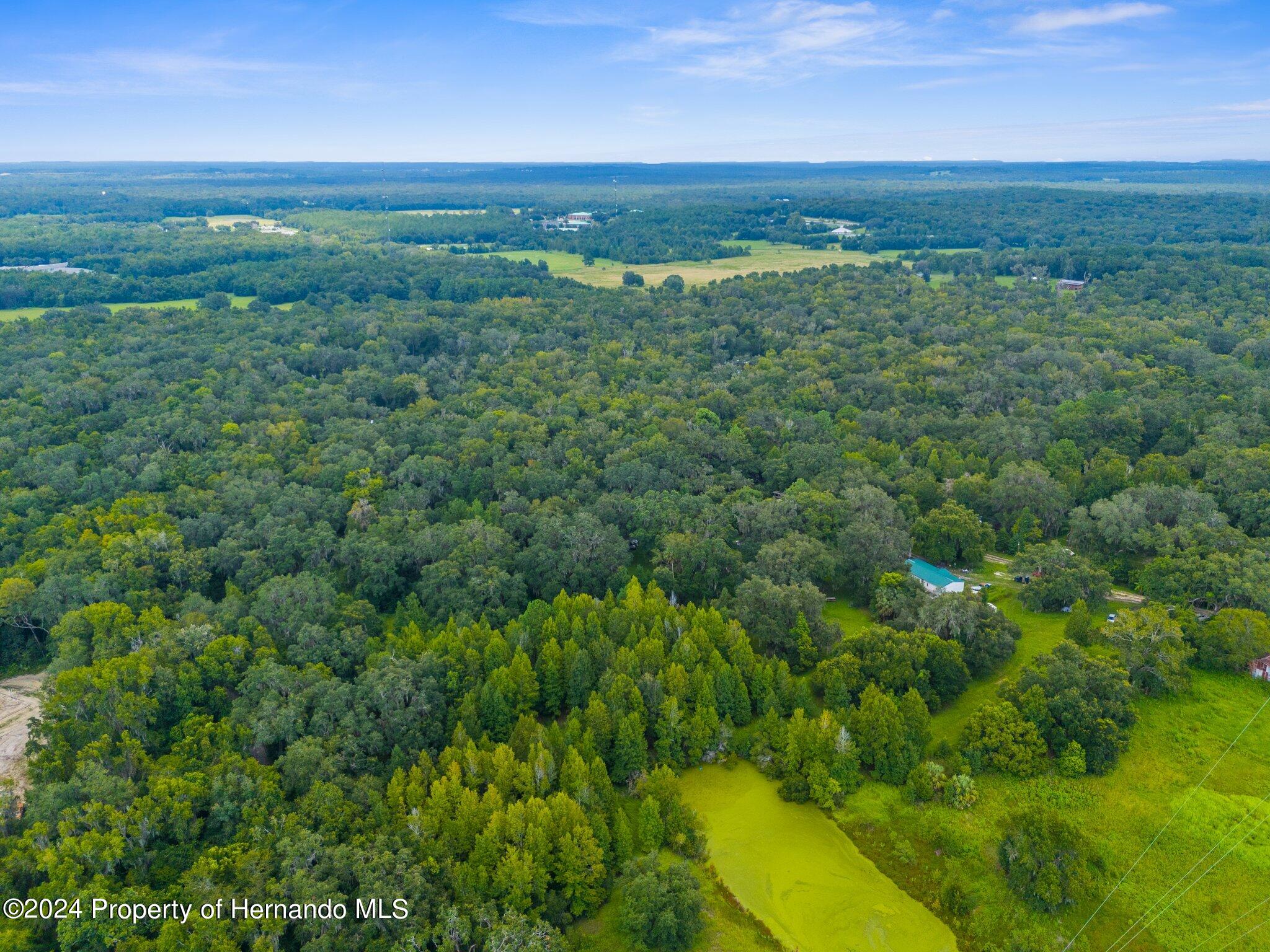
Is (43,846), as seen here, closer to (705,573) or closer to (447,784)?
(447,784)

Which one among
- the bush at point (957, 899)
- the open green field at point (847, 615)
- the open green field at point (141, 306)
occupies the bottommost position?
the bush at point (957, 899)

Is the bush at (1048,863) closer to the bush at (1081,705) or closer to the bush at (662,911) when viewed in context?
the bush at (1081,705)

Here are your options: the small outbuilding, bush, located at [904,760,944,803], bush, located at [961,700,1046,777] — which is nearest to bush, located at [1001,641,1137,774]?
bush, located at [961,700,1046,777]

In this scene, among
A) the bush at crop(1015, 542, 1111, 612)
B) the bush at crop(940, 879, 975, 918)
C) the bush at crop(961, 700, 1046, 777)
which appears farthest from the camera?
the bush at crop(1015, 542, 1111, 612)

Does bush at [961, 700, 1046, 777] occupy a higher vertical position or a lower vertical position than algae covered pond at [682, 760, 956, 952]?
higher

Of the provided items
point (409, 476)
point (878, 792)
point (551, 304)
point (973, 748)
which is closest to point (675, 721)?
point (878, 792)

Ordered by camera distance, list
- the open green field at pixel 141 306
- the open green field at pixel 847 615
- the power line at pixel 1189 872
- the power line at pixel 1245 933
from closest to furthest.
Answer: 1. the power line at pixel 1245 933
2. the power line at pixel 1189 872
3. the open green field at pixel 847 615
4. the open green field at pixel 141 306

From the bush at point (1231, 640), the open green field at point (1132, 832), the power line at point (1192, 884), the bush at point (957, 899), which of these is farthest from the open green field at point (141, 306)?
the power line at point (1192, 884)

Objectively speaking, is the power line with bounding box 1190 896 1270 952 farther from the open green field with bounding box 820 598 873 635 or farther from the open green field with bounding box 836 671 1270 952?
the open green field with bounding box 820 598 873 635
